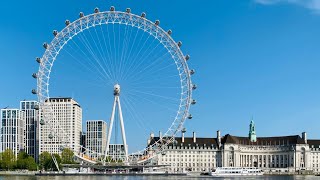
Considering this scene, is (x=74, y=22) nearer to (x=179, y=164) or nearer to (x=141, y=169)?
(x=141, y=169)

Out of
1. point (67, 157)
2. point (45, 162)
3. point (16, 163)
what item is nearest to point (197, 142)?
point (67, 157)

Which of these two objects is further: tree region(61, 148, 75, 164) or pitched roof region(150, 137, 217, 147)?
pitched roof region(150, 137, 217, 147)

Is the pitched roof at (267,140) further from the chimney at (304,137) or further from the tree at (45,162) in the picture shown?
the tree at (45,162)

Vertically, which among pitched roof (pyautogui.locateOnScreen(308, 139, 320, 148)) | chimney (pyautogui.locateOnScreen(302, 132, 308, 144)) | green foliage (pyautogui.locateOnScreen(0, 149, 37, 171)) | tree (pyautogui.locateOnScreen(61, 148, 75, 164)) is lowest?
green foliage (pyautogui.locateOnScreen(0, 149, 37, 171))

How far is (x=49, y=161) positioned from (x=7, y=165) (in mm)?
11635

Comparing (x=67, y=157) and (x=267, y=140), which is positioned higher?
(x=267, y=140)

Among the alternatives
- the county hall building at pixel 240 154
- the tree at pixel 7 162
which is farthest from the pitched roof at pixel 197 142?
the tree at pixel 7 162

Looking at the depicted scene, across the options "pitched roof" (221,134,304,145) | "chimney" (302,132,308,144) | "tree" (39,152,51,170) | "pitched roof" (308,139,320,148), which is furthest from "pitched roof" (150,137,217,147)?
"tree" (39,152,51,170)

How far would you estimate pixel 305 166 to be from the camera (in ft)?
489

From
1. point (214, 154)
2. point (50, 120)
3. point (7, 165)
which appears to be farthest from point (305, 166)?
point (50, 120)

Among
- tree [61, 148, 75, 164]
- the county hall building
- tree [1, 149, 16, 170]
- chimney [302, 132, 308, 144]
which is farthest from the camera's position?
chimney [302, 132, 308, 144]

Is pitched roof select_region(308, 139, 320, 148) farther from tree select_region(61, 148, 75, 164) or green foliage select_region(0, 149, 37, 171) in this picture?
green foliage select_region(0, 149, 37, 171)

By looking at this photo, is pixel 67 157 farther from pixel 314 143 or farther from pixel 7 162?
pixel 314 143

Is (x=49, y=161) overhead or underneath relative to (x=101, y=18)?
underneath
